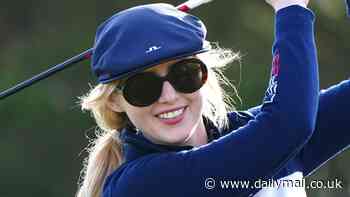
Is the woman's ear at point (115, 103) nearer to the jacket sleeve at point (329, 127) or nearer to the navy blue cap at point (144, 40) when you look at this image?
the navy blue cap at point (144, 40)

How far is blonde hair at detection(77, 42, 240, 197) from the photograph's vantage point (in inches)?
87.8

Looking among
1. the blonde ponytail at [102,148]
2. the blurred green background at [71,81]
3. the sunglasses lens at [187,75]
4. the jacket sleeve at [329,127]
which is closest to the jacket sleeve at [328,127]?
the jacket sleeve at [329,127]

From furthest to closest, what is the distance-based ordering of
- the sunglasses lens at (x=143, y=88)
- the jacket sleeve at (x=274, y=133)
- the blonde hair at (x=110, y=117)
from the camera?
the blonde hair at (x=110, y=117), the sunglasses lens at (x=143, y=88), the jacket sleeve at (x=274, y=133)

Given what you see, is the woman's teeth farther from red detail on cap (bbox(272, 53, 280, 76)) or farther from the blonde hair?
red detail on cap (bbox(272, 53, 280, 76))

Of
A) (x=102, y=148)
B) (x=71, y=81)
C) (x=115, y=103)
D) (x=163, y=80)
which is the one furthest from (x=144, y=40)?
(x=71, y=81)

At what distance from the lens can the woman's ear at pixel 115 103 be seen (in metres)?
2.23

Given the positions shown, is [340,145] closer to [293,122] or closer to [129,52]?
[293,122]

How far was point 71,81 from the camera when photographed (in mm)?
8688

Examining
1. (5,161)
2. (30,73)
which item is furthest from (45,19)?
(5,161)

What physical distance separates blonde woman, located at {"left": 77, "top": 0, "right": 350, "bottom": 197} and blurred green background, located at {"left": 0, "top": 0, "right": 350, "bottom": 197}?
18.7 feet

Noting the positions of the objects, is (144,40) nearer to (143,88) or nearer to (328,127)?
(143,88)

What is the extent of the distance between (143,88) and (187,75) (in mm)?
83

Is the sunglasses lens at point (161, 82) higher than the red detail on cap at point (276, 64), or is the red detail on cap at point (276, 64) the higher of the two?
the red detail on cap at point (276, 64)

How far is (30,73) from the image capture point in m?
8.70
